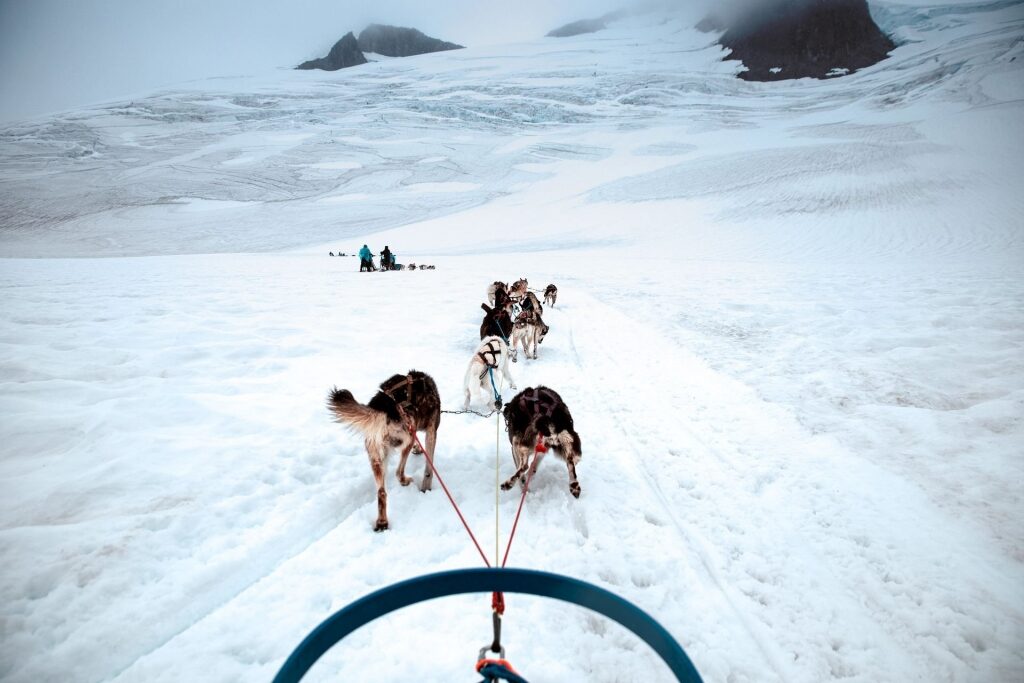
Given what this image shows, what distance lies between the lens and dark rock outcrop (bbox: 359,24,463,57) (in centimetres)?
9544

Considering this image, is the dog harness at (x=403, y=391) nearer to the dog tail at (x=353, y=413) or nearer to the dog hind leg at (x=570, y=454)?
the dog tail at (x=353, y=413)

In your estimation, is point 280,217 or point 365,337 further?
point 280,217

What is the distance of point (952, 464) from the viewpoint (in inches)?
130

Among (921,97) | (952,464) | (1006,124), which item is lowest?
(952,464)

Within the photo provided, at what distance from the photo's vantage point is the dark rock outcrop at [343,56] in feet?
278

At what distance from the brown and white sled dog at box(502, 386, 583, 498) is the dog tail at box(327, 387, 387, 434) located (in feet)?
3.40

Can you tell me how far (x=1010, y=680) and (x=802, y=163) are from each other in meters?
33.1

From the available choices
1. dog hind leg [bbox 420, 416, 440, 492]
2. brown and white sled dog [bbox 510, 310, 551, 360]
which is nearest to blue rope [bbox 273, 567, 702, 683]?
dog hind leg [bbox 420, 416, 440, 492]

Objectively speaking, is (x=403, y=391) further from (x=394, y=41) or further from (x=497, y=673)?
(x=394, y=41)

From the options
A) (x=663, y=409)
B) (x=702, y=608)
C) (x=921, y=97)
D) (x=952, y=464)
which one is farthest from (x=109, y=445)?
(x=921, y=97)

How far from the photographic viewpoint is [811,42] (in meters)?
61.0

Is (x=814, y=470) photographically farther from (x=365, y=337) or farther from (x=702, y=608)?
(x=365, y=337)

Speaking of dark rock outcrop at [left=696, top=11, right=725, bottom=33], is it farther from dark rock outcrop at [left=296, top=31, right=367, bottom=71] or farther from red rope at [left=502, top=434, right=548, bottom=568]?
red rope at [left=502, top=434, right=548, bottom=568]

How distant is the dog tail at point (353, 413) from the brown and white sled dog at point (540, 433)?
3.40 ft
